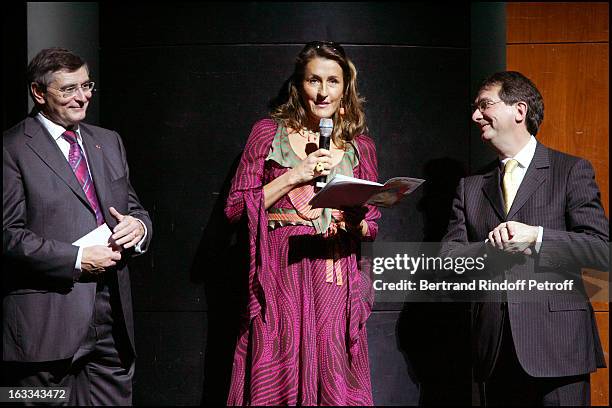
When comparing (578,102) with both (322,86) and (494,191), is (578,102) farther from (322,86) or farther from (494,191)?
(322,86)

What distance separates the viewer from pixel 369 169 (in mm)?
3387

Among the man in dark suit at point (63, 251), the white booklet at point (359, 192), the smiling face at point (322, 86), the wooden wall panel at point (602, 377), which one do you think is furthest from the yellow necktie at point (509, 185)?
the man in dark suit at point (63, 251)

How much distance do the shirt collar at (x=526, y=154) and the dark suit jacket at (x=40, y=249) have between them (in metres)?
1.73

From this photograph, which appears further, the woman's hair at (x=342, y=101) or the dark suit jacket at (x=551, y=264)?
the woman's hair at (x=342, y=101)

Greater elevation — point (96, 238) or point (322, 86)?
point (322, 86)

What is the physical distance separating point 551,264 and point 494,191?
374mm

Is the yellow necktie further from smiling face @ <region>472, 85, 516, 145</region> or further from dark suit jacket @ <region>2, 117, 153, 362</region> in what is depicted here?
dark suit jacket @ <region>2, 117, 153, 362</region>

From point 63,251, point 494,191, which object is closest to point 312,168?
point 494,191

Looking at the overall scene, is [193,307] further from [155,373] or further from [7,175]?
[7,175]

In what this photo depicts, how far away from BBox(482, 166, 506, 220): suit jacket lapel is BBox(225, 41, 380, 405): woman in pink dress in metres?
0.47

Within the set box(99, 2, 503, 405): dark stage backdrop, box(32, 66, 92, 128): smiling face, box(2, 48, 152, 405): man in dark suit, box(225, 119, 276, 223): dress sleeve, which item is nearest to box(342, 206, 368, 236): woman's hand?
box(225, 119, 276, 223): dress sleeve

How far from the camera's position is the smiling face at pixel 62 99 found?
124 inches

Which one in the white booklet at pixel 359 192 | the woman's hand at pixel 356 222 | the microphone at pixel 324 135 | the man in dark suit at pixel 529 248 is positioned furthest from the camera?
the woman's hand at pixel 356 222

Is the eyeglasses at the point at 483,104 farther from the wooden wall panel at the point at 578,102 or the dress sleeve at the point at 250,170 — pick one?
the dress sleeve at the point at 250,170
